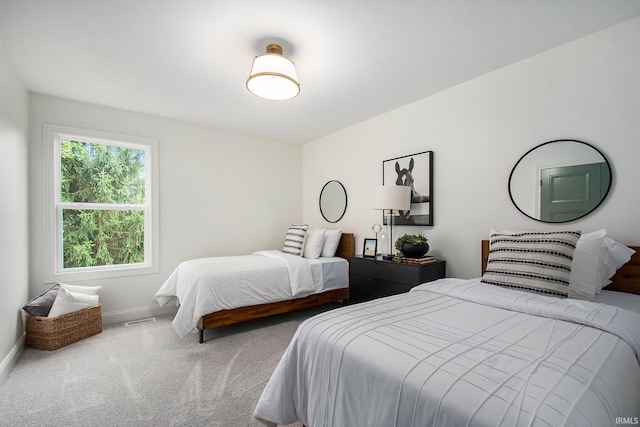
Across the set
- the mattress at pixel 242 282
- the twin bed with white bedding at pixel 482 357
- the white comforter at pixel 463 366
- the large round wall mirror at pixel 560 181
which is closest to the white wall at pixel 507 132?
the large round wall mirror at pixel 560 181

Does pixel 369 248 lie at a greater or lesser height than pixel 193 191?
lesser

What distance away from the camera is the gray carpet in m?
1.76

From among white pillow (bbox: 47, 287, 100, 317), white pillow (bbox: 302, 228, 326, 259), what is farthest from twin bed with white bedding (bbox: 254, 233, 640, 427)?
white pillow (bbox: 47, 287, 100, 317)

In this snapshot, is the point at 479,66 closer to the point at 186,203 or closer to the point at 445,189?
the point at 445,189

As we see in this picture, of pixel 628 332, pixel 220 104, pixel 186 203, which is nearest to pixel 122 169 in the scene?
pixel 186 203

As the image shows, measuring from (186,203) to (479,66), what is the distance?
12.1 feet

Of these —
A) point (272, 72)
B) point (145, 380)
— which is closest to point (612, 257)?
point (272, 72)

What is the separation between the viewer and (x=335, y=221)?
171 inches

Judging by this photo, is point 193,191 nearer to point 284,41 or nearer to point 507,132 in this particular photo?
point 284,41

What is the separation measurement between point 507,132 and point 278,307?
2.86m

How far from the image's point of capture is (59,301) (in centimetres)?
279

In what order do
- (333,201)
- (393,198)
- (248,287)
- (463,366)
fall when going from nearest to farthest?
(463,366), (393,198), (248,287), (333,201)

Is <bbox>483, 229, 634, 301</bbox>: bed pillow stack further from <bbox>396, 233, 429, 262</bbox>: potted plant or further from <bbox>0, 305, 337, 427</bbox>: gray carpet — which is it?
<bbox>0, 305, 337, 427</bbox>: gray carpet

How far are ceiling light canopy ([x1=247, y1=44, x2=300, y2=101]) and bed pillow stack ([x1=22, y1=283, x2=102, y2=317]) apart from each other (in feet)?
8.95
